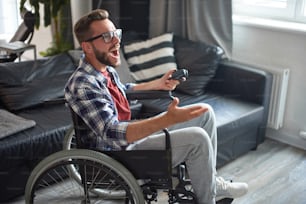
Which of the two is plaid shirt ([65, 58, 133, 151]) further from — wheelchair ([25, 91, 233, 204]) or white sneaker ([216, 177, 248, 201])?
white sneaker ([216, 177, 248, 201])

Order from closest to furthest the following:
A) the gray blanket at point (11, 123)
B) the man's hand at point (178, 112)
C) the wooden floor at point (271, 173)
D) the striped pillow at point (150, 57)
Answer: the man's hand at point (178, 112) → the gray blanket at point (11, 123) → the wooden floor at point (271, 173) → the striped pillow at point (150, 57)

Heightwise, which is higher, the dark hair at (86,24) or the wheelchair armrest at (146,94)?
the dark hair at (86,24)

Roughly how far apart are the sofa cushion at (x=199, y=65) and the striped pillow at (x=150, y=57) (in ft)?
0.33

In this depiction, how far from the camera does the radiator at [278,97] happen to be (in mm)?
2682

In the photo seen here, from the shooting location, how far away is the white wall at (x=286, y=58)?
2.67 m

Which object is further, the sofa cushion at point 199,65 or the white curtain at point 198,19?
the white curtain at point 198,19

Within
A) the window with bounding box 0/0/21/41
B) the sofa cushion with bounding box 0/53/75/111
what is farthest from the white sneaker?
the window with bounding box 0/0/21/41

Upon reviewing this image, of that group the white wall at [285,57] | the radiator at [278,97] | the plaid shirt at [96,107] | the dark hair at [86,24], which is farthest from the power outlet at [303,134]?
the dark hair at [86,24]

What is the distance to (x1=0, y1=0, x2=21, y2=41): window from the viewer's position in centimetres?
432

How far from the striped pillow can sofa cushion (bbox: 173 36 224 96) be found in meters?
0.10

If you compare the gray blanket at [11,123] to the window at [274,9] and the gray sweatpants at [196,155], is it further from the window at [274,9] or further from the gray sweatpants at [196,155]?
the window at [274,9]

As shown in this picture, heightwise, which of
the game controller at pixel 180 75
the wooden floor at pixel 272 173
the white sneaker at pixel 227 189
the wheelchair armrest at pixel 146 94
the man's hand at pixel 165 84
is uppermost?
the game controller at pixel 180 75

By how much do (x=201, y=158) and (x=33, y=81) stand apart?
1276 millimetres

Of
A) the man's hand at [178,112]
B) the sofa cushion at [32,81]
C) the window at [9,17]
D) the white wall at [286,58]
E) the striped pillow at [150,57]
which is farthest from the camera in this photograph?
the window at [9,17]
